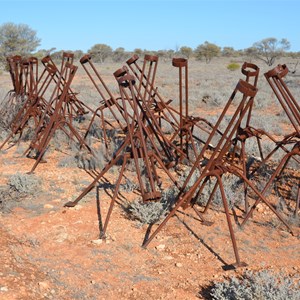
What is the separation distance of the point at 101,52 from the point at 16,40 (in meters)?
15.4

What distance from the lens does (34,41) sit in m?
39.8

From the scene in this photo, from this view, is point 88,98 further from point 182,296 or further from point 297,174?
point 182,296

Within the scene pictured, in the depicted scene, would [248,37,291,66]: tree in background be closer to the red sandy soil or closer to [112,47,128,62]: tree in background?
[112,47,128,62]: tree in background

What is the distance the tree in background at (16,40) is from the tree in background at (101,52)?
1042 centimetres

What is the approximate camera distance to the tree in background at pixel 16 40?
36.7m

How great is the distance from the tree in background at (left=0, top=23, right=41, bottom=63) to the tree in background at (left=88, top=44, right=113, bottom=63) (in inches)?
410

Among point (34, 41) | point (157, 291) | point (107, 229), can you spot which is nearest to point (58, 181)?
point (107, 229)

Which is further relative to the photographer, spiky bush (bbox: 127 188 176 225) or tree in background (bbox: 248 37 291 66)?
tree in background (bbox: 248 37 291 66)

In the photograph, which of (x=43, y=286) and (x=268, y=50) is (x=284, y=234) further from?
(x=268, y=50)

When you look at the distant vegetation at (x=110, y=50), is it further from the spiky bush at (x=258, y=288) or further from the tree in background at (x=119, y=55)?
the spiky bush at (x=258, y=288)

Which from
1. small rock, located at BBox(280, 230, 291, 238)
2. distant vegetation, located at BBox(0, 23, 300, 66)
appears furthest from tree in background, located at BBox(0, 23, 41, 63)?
small rock, located at BBox(280, 230, 291, 238)

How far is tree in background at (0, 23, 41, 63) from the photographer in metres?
36.7

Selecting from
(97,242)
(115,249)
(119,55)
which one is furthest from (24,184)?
(119,55)

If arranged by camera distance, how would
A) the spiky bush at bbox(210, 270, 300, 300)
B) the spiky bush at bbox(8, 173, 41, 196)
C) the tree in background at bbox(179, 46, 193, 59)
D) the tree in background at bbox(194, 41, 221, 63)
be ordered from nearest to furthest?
the spiky bush at bbox(210, 270, 300, 300) < the spiky bush at bbox(8, 173, 41, 196) < the tree in background at bbox(194, 41, 221, 63) < the tree in background at bbox(179, 46, 193, 59)
